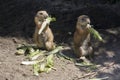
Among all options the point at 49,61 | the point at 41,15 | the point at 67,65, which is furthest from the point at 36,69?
the point at 41,15

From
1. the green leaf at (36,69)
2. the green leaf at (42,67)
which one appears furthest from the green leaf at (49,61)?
the green leaf at (36,69)

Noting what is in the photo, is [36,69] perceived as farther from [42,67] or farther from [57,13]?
[57,13]

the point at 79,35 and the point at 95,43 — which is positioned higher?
the point at 79,35

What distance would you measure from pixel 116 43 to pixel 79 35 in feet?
3.94

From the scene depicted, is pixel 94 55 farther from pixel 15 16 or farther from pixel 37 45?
pixel 15 16

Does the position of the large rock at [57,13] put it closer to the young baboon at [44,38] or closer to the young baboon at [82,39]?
the young baboon at [44,38]

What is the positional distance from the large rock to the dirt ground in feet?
1.67

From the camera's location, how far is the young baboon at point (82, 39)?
7.02 metres

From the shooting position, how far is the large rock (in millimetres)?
8622

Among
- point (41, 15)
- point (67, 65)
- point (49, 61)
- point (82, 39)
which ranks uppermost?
point (41, 15)

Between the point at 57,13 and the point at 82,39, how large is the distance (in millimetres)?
1992

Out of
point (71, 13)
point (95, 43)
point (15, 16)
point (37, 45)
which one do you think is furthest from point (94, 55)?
point (15, 16)

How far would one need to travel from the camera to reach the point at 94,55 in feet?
25.0

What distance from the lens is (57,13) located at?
9.05m
